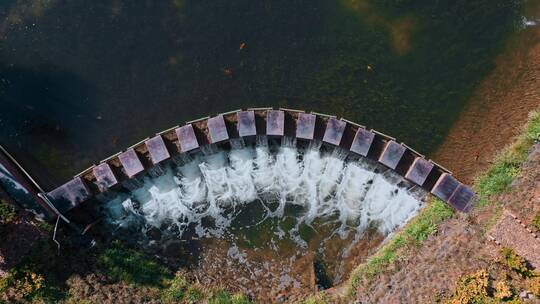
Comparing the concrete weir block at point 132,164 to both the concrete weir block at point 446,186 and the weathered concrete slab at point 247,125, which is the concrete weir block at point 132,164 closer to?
the weathered concrete slab at point 247,125

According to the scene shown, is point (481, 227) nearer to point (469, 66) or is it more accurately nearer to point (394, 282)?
point (394, 282)

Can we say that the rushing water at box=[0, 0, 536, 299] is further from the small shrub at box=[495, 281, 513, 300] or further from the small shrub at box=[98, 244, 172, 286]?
the small shrub at box=[495, 281, 513, 300]

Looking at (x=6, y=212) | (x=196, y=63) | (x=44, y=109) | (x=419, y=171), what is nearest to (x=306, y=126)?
(x=419, y=171)

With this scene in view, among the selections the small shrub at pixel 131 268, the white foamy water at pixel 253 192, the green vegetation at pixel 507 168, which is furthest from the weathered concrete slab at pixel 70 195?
the green vegetation at pixel 507 168

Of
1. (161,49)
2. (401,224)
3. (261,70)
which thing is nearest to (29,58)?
(161,49)

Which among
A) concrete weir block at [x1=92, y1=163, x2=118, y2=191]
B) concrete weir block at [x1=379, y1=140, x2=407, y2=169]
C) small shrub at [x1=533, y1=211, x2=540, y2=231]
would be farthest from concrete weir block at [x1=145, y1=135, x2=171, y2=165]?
small shrub at [x1=533, y1=211, x2=540, y2=231]
